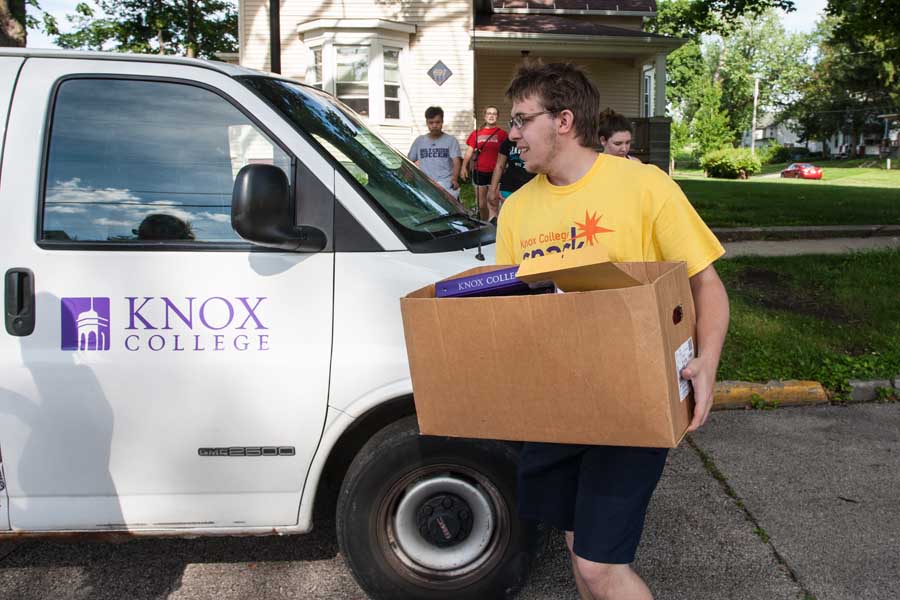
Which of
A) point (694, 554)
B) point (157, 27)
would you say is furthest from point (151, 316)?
point (157, 27)

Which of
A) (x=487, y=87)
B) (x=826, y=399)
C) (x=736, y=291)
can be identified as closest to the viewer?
(x=826, y=399)

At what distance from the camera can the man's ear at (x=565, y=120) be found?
7.65 feet

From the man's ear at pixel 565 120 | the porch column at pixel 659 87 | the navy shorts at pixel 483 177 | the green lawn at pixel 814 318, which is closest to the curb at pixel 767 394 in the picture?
the green lawn at pixel 814 318

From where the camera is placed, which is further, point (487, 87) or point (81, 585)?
point (487, 87)

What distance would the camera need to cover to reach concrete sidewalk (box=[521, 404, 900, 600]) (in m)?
3.46

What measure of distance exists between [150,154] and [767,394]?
4565 millimetres

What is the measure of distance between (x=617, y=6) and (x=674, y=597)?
21.8 metres

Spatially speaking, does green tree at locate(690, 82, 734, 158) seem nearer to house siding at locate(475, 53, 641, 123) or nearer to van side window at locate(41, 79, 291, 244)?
house siding at locate(475, 53, 641, 123)

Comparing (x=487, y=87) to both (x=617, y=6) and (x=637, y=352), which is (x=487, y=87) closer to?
(x=617, y=6)

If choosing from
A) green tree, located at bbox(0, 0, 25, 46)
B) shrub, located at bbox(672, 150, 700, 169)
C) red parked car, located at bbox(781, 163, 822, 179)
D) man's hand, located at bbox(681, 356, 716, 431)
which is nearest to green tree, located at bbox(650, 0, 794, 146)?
shrub, located at bbox(672, 150, 700, 169)

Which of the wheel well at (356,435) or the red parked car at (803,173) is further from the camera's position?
the red parked car at (803,173)

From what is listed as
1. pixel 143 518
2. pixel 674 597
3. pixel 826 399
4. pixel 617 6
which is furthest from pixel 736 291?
pixel 617 6

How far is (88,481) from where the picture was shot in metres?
2.95

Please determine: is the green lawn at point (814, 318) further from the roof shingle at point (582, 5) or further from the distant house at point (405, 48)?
the roof shingle at point (582, 5)
